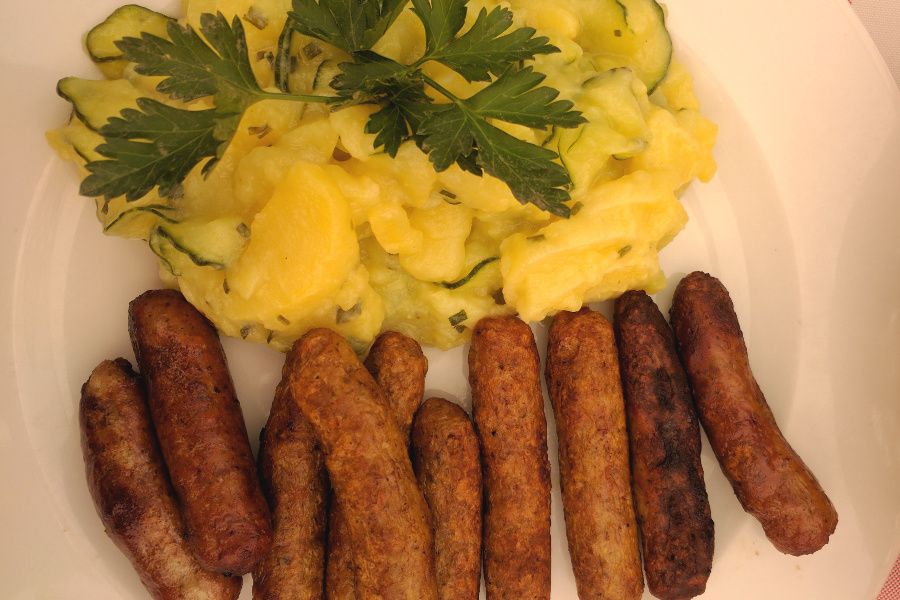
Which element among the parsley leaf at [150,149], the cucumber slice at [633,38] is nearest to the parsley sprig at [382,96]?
the parsley leaf at [150,149]

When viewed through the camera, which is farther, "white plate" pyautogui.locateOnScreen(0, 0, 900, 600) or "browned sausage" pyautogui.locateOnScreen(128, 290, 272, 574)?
"white plate" pyautogui.locateOnScreen(0, 0, 900, 600)

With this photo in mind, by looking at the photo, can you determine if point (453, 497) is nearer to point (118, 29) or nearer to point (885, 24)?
point (118, 29)

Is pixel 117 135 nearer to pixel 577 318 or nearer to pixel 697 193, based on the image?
pixel 577 318

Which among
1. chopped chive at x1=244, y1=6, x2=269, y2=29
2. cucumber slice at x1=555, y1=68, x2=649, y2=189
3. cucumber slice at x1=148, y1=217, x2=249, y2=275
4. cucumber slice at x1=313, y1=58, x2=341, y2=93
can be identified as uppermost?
chopped chive at x1=244, y1=6, x2=269, y2=29

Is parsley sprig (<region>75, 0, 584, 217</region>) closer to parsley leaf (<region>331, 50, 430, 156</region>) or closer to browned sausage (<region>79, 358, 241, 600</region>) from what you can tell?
parsley leaf (<region>331, 50, 430, 156</region>)

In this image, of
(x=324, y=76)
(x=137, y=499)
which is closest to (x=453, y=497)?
(x=137, y=499)

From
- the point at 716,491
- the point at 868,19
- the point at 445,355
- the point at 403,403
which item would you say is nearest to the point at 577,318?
the point at 445,355

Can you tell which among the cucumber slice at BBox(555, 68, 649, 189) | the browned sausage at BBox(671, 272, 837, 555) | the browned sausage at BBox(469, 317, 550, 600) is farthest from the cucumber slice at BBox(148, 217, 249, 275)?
the browned sausage at BBox(671, 272, 837, 555)
